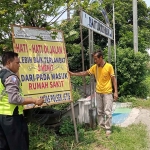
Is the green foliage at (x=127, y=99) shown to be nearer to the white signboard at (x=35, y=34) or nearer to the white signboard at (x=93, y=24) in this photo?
the white signboard at (x=93, y=24)

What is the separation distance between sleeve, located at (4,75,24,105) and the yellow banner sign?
893 millimetres

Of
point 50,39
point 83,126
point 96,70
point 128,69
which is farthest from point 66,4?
point 128,69

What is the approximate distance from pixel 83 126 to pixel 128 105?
4142mm

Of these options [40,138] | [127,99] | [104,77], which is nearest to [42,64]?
[40,138]

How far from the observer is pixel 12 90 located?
321cm

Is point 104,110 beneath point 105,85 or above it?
beneath

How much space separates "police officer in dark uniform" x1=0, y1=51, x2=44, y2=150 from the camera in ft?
10.6

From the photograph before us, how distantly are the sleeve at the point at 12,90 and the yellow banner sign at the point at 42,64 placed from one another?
2.93 feet

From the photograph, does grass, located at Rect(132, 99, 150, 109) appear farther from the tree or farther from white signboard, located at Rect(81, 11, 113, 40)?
the tree

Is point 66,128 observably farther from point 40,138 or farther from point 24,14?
point 24,14

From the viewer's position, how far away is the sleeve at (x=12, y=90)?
3.20 m

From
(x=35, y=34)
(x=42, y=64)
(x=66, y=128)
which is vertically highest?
(x=35, y=34)

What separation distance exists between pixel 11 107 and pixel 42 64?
133 centimetres

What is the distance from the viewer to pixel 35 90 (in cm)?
432
